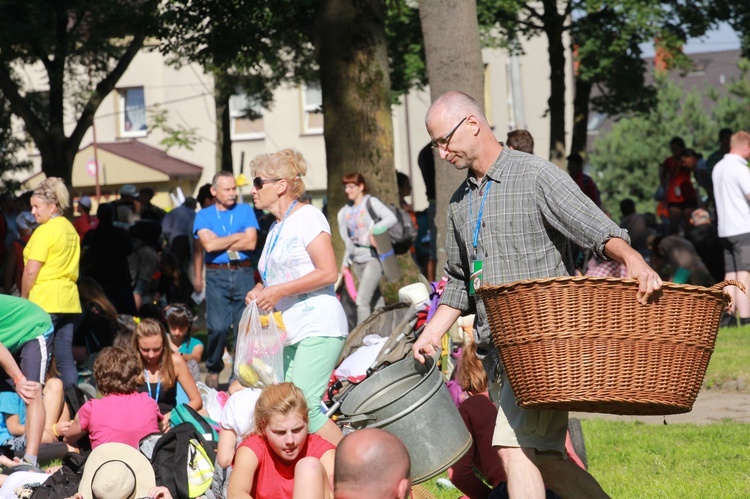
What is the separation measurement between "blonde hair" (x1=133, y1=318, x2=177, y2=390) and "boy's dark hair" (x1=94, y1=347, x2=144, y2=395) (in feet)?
2.35

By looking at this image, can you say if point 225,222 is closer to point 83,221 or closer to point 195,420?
point 195,420

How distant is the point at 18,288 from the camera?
13.1 metres

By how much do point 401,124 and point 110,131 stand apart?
13.2m

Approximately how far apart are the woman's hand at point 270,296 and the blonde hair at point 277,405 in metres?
0.71

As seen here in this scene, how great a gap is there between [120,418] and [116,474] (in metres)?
1.47

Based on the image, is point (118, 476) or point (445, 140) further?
point (118, 476)

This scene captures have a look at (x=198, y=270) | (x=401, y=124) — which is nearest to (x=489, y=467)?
(x=198, y=270)

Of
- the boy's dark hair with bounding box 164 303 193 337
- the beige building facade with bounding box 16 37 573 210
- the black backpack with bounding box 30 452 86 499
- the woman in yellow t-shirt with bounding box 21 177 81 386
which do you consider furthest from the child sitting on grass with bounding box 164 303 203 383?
the beige building facade with bounding box 16 37 573 210

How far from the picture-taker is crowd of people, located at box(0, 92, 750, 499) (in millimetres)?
4898

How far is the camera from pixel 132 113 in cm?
4681

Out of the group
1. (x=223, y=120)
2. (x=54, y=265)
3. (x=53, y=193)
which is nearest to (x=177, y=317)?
(x=54, y=265)

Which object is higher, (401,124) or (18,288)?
(401,124)

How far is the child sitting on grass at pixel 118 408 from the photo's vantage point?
24.1ft

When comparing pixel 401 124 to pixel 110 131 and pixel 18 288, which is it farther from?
pixel 18 288
